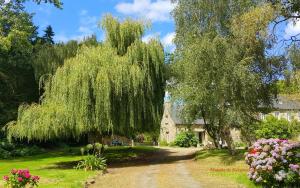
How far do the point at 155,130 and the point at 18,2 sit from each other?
50.5 ft

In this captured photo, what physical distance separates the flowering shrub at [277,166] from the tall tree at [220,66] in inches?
375

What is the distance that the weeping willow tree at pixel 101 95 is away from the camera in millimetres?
24031

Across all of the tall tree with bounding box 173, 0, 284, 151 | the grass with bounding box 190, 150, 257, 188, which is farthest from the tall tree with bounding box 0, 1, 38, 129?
the grass with bounding box 190, 150, 257, 188

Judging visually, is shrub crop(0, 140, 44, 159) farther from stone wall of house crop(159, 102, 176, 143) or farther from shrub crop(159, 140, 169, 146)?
stone wall of house crop(159, 102, 176, 143)

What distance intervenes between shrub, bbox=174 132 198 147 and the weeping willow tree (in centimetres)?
3313

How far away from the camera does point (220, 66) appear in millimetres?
24547

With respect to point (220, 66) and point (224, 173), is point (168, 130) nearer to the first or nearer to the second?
point (220, 66)

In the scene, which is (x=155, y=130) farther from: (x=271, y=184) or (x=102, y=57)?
(x=271, y=184)

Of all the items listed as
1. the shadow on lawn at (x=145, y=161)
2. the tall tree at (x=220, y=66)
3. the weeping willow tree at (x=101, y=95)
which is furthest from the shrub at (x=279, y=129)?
the weeping willow tree at (x=101, y=95)

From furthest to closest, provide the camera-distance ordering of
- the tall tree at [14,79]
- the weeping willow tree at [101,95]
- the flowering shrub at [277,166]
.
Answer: the tall tree at [14,79]
the weeping willow tree at [101,95]
the flowering shrub at [277,166]

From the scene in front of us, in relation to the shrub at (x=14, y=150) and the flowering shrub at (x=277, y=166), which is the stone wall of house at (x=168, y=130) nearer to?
the shrub at (x=14, y=150)

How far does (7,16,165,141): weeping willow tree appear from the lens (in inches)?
946

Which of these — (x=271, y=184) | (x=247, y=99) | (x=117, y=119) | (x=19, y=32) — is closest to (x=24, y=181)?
(x=271, y=184)

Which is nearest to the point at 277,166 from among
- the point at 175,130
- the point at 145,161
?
the point at 145,161
